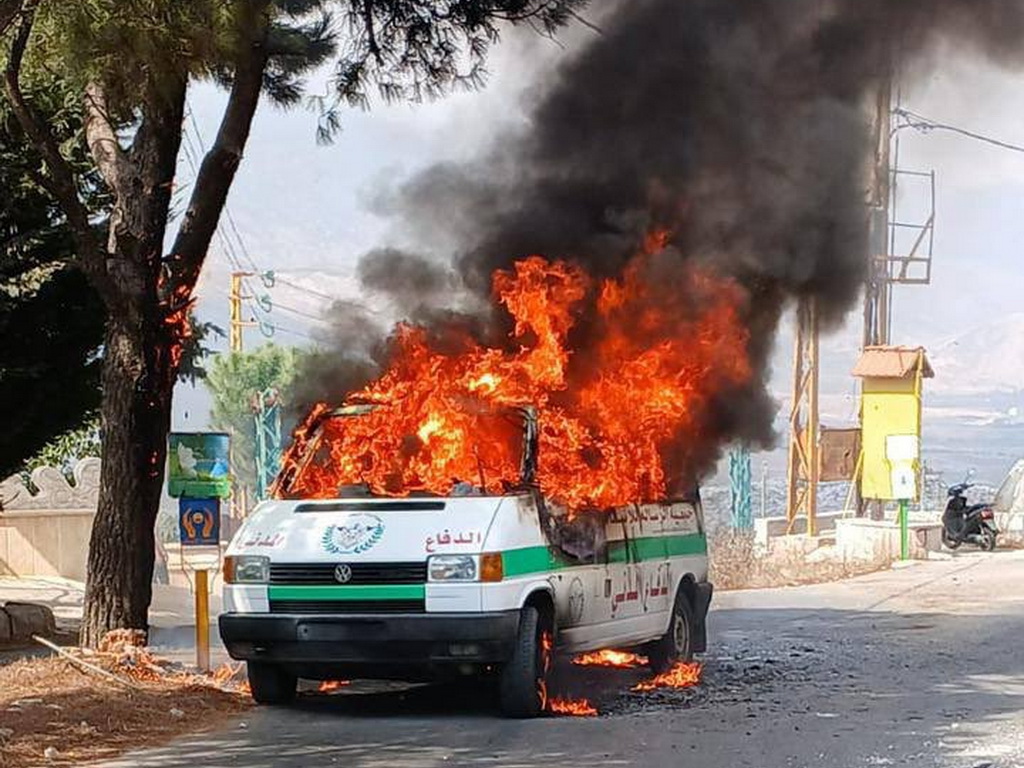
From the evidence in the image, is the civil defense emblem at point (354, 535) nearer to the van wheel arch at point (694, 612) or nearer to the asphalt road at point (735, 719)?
the asphalt road at point (735, 719)

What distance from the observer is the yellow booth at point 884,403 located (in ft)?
83.4

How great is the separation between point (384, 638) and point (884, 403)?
18247 millimetres

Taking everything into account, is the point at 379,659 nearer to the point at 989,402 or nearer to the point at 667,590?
the point at 667,590

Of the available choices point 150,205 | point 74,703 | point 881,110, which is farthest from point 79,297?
point 881,110

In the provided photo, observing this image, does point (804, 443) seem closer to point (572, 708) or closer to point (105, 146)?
point (105, 146)

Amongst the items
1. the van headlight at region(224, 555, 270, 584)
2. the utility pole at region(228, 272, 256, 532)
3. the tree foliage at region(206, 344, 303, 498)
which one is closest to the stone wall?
the van headlight at region(224, 555, 270, 584)

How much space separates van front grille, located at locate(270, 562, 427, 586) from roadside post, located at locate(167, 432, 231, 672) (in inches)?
91.9

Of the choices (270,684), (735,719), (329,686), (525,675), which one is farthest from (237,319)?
(735,719)

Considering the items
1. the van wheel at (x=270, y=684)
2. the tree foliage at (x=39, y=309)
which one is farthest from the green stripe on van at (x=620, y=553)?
the tree foliage at (x=39, y=309)

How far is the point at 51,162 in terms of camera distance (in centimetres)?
1030

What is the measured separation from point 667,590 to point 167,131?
16.6ft

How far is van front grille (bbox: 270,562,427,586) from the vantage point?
9016mm

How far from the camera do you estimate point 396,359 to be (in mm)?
11141

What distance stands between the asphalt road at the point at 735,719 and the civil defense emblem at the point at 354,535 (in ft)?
3.52
